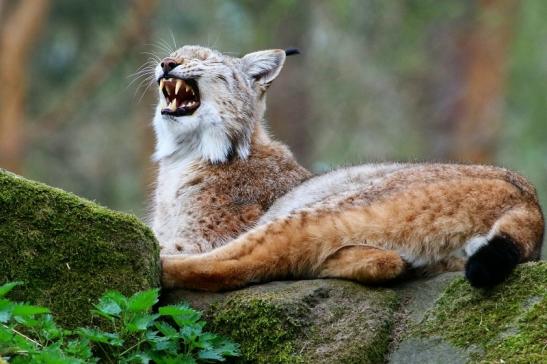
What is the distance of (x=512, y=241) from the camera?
18.4ft

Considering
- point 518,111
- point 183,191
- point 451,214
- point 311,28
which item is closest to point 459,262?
point 451,214

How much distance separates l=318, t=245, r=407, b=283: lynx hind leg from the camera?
584cm

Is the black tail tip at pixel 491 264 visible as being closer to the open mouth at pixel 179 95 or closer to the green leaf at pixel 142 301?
the green leaf at pixel 142 301

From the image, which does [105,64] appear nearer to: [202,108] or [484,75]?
[484,75]

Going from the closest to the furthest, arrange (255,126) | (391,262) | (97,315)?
1. (97,315)
2. (391,262)
3. (255,126)

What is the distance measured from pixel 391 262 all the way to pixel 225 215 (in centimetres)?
196

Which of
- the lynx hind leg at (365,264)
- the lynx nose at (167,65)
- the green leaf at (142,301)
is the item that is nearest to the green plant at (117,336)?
the green leaf at (142,301)

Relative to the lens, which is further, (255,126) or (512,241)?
(255,126)

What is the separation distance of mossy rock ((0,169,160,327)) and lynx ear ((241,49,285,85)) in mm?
3376

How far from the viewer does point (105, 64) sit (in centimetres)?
1938

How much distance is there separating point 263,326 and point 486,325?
3.90 ft

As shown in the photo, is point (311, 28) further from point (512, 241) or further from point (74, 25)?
point (512, 241)

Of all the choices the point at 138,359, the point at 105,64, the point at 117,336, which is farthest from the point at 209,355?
the point at 105,64

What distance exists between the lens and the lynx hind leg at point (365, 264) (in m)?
5.84
